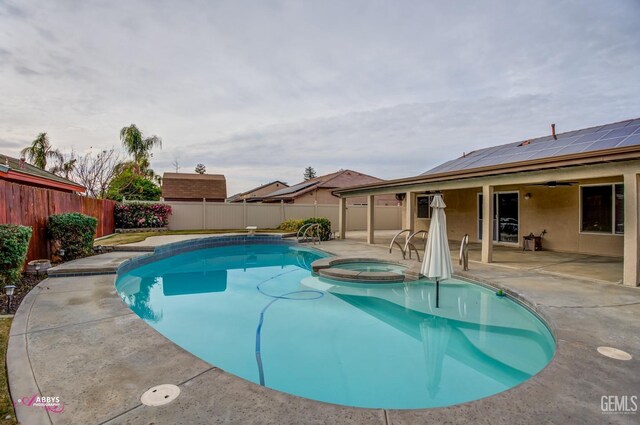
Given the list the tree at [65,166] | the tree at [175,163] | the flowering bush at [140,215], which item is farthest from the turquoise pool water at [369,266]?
the tree at [175,163]

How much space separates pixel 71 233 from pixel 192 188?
21103 millimetres

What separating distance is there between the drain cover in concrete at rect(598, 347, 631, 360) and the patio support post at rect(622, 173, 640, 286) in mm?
4053

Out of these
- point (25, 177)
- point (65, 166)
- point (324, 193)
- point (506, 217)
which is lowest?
point (506, 217)

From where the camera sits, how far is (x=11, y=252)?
5.78 metres

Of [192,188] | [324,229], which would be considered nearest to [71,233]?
[324,229]

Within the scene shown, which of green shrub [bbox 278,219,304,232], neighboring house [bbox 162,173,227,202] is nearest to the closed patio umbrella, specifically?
green shrub [bbox 278,219,304,232]

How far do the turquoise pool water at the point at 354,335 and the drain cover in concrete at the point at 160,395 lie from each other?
1366mm

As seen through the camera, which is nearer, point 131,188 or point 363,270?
point 363,270

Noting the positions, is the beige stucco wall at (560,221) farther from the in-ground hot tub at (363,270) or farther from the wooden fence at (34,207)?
the wooden fence at (34,207)

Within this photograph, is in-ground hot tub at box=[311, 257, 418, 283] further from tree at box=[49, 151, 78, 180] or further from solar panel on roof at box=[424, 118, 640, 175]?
tree at box=[49, 151, 78, 180]

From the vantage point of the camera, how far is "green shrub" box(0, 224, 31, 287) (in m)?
5.65

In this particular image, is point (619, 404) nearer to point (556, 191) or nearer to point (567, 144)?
point (556, 191)

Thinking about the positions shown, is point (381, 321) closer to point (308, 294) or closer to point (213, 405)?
point (308, 294)

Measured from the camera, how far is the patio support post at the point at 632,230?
622 cm
